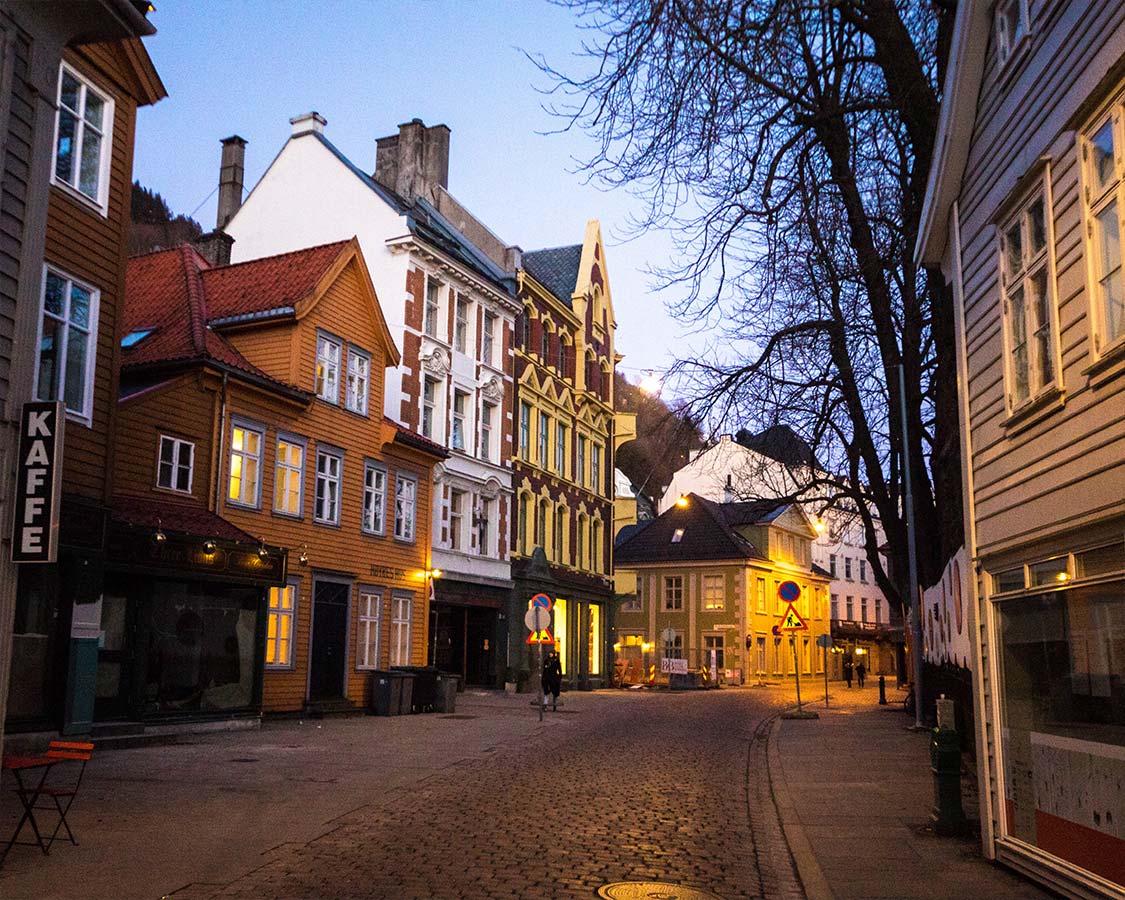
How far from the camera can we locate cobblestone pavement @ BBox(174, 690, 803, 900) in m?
7.96

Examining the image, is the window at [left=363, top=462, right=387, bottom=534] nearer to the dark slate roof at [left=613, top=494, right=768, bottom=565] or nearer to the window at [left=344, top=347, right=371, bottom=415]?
the window at [left=344, top=347, right=371, bottom=415]

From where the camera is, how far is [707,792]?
13.3 metres

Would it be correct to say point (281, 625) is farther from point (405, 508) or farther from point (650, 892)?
point (650, 892)

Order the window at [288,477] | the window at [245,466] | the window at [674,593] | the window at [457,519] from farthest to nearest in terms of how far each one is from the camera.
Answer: the window at [674,593] → the window at [457,519] → the window at [288,477] → the window at [245,466]

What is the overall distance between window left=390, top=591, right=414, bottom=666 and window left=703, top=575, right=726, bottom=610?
35162 millimetres

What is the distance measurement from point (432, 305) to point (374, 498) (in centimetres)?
783

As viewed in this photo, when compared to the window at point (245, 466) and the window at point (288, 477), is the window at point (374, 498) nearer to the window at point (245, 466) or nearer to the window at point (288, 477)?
the window at point (288, 477)

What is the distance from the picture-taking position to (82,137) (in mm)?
16344

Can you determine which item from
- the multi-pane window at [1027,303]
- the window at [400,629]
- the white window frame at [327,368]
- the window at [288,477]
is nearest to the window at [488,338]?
the window at [400,629]

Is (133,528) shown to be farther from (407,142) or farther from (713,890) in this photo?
(407,142)

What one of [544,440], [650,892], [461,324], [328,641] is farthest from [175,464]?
[544,440]

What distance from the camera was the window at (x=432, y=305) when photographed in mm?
33438

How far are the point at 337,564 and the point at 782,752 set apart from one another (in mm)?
12373

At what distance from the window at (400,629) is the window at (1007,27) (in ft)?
74.1
